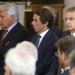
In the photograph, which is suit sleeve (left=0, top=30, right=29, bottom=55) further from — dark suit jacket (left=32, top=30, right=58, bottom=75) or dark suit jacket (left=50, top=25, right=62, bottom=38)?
dark suit jacket (left=50, top=25, right=62, bottom=38)

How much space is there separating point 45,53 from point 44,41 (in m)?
0.17

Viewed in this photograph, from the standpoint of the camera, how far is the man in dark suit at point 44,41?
3805 millimetres

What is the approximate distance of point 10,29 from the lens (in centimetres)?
420

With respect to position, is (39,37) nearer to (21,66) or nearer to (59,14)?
(21,66)

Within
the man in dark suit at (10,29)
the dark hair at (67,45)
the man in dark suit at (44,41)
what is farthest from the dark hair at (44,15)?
the dark hair at (67,45)

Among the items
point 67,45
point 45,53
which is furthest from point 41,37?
point 67,45

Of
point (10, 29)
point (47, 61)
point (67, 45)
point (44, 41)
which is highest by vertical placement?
point (67, 45)

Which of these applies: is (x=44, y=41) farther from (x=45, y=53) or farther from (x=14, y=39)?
(x=14, y=39)

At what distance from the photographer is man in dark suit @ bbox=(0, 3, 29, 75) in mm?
4070

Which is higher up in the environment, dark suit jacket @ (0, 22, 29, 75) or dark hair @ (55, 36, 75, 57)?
dark hair @ (55, 36, 75, 57)

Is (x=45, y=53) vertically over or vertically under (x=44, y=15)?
under

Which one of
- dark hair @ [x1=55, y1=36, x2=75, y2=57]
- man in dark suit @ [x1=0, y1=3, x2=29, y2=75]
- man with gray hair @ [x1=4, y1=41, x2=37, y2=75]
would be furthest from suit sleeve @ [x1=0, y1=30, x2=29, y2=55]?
man with gray hair @ [x1=4, y1=41, x2=37, y2=75]

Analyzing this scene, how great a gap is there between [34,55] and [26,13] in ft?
19.4

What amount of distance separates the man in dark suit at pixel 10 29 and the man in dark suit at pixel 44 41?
0.67 ft
